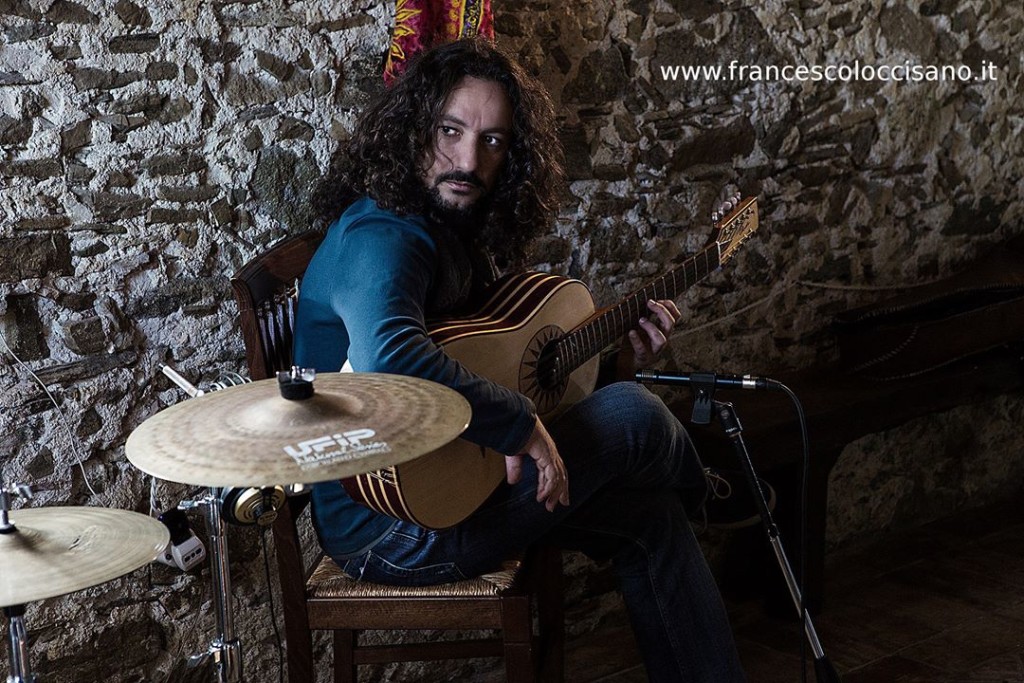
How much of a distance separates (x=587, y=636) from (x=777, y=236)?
4.19 ft

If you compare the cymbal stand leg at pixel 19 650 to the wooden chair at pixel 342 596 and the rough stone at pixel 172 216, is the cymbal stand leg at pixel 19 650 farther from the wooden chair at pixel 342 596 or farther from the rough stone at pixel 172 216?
the rough stone at pixel 172 216

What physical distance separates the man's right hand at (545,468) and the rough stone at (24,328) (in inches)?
35.5

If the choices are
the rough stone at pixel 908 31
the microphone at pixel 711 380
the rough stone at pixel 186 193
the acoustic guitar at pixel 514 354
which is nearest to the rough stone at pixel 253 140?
the rough stone at pixel 186 193

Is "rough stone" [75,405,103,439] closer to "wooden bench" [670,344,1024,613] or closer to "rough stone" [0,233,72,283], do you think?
"rough stone" [0,233,72,283]

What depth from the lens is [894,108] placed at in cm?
361

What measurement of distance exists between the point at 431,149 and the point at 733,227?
83 cm

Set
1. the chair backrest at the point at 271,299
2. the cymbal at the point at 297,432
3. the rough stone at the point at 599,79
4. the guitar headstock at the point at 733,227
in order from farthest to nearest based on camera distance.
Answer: the rough stone at the point at 599,79
the guitar headstock at the point at 733,227
the chair backrest at the point at 271,299
the cymbal at the point at 297,432

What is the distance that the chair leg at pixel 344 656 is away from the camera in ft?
7.50

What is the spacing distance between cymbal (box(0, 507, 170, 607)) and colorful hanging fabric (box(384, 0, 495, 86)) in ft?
3.86

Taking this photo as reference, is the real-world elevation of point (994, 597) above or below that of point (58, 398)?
below

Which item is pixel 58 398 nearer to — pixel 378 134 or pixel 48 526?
pixel 48 526

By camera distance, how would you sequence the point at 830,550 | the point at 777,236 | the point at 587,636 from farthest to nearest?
the point at 830,550
the point at 777,236
the point at 587,636

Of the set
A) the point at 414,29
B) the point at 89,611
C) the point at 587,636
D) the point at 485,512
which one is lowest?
the point at 587,636

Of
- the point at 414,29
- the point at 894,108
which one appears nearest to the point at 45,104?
the point at 414,29
